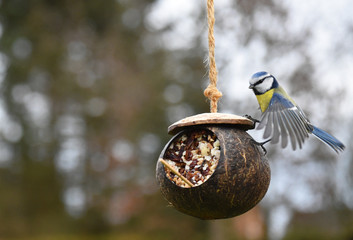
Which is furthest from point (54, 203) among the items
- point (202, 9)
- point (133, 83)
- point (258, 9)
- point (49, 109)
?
point (258, 9)

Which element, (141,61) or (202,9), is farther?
(141,61)

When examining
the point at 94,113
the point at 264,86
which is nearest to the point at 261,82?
the point at 264,86

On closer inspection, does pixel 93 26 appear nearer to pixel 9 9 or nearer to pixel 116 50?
pixel 116 50

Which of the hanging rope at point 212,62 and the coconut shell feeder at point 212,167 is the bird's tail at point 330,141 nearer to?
the coconut shell feeder at point 212,167

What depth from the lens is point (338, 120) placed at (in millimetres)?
5375

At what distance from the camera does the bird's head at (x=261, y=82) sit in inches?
86.3

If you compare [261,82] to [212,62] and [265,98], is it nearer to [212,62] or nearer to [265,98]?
[265,98]

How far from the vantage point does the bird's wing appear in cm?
185

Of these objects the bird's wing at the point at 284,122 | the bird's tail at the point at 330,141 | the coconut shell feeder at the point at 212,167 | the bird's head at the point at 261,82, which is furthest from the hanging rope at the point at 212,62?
the bird's tail at the point at 330,141

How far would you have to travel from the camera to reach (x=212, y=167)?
2002 mm

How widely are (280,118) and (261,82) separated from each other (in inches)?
11.7

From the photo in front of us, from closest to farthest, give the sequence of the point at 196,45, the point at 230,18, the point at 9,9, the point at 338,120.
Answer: the point at 338,120 < the point at 230,18 < the point at 196,45 < the point at 9,9

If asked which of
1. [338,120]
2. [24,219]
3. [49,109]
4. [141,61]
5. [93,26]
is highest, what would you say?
[93,26]

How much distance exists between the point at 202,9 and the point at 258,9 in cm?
134
